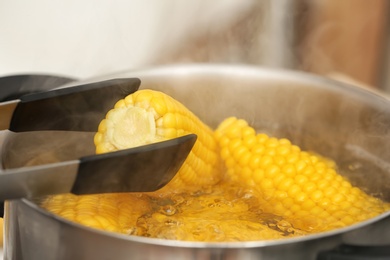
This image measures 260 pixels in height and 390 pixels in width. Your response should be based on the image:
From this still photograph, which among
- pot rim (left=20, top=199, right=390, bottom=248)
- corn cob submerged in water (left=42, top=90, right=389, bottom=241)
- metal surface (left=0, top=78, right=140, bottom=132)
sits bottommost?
corn cob submerged in water (left=42, top=90, right=389, bottom=241)

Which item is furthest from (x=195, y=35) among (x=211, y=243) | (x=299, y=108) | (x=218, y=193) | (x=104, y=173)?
(x=211, y=243)

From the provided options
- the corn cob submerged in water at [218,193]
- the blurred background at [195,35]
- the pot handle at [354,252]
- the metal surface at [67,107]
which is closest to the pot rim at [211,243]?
the pot handle at [354,252]

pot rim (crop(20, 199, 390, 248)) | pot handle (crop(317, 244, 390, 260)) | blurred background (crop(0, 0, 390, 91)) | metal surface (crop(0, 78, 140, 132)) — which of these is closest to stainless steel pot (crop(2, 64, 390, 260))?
metal surface (crop(0, 78, 140, 132))

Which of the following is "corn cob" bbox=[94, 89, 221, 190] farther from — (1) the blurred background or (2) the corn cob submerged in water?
(1) the blurred background

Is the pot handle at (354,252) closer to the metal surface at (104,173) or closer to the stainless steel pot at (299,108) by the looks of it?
the metal surface at (104,173)

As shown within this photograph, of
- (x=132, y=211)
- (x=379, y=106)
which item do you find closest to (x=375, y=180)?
(x=379, y=106)

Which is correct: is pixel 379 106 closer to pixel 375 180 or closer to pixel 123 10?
pixel 375 180
